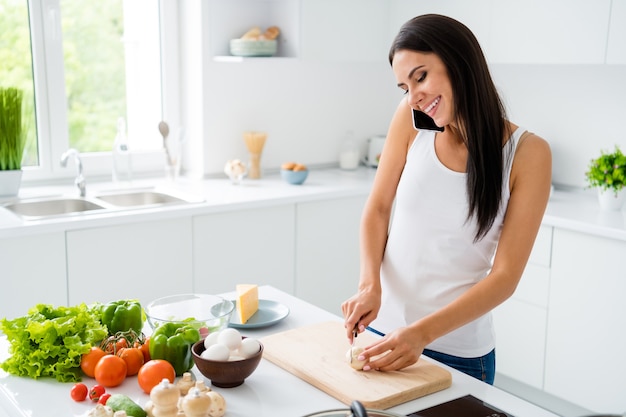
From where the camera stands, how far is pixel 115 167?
338cm

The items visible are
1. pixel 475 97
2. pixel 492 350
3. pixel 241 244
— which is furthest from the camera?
pixel 241 244

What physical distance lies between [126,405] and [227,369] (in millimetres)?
210

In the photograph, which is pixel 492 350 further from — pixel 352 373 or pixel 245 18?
pixel 245 18

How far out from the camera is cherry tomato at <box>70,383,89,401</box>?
4.45 feet

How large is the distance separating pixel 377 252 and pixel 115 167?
183 cm

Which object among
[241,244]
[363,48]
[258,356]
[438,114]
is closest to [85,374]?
[258,356]

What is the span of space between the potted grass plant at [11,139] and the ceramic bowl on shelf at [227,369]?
73.2 inches

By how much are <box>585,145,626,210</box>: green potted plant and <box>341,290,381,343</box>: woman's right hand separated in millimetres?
1682

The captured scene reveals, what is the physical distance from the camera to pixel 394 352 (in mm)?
1498

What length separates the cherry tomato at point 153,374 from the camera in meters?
1.39

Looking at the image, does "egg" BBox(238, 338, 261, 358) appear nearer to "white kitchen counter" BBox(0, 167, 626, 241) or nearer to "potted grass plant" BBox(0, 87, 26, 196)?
"white kitchen counter" BBox(0, 167, 626, 241)

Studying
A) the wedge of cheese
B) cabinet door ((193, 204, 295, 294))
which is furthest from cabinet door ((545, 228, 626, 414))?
the wedge of cheese

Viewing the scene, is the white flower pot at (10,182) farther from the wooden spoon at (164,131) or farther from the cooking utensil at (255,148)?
the cooking utensil at (255,148)

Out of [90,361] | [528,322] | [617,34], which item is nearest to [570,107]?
[617,34]
